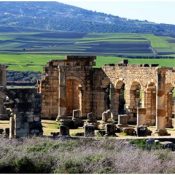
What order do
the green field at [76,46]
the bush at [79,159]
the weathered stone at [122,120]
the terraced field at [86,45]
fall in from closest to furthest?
the bush at [79,159], the weathered stone at [122,120], the green field at [76,46], the terraced field at [86,45]

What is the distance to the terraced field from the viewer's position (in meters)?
134

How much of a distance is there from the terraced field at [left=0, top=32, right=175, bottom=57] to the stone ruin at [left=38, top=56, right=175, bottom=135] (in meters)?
73.2

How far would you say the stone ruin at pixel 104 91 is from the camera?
48344mm

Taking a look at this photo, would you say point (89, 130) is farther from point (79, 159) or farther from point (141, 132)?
point (79, 159)

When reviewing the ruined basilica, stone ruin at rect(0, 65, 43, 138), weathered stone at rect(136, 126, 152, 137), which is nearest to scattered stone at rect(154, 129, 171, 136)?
the ruined basilica

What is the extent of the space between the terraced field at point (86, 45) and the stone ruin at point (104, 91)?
73164 mm

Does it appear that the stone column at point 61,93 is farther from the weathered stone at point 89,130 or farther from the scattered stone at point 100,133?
the weathered stone at point 89,130

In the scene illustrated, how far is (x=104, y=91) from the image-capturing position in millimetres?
52656

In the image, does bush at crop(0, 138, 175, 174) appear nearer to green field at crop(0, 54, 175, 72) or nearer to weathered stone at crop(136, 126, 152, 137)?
weathered stone at crop(136, 126, 152, 137)

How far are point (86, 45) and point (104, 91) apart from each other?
9891 centimetres

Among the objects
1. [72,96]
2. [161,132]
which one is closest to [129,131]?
[161,132]

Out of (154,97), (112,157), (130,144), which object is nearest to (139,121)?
(154,97)

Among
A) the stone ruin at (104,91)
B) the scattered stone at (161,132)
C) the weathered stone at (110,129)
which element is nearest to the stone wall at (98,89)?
the stone ruin at (104,91)

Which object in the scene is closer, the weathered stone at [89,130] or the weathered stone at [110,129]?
the weathered stone at [89,130]
